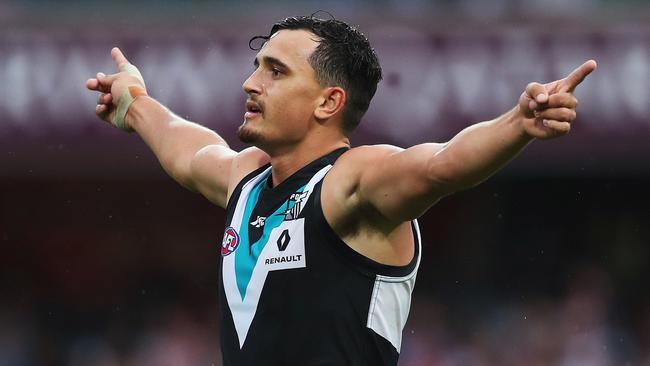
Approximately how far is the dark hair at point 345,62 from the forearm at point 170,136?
36.3 inches

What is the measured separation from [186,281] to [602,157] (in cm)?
426

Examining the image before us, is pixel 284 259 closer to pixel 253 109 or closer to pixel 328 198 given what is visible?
pixel 328 198

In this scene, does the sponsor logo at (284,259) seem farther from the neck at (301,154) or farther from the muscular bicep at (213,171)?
the muscular bicep at (213,171)

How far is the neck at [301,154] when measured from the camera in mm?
4852

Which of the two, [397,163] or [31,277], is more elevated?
[397,163]

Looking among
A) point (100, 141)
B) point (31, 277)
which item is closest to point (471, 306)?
point (100, 141)

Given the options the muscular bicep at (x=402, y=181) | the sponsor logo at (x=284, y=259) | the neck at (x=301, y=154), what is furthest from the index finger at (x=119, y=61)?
the muscular bicep at (x=402, y=181)

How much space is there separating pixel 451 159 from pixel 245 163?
4.91 feet

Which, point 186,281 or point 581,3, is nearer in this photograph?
point 581,3

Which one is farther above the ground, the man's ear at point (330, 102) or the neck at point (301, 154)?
the man's ear at point (330, 102)

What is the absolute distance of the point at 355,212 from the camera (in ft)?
14.4

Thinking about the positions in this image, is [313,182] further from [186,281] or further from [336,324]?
[186,281]

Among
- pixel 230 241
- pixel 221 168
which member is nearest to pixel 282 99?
pixel 230 241

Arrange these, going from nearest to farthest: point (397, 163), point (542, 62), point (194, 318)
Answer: point (397, 163)
point (542, 62)
point (194, 318)
